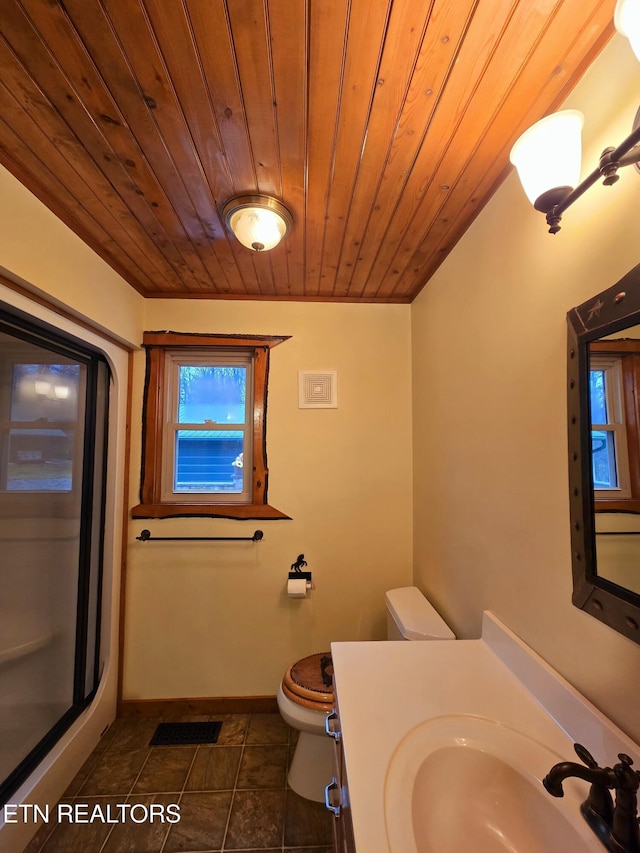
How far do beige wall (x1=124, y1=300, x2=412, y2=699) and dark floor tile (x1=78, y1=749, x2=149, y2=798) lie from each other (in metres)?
0.29

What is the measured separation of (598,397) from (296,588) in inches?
66.4

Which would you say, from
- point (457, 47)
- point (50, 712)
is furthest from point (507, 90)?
point (50, 712)

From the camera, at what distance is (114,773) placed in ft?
5.26

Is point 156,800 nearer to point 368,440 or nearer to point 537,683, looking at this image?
point 537,683

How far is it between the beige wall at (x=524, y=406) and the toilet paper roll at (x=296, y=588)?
703 mm

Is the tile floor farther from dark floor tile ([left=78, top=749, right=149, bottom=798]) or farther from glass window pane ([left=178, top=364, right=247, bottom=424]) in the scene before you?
glass window pane ([left=178, top=364, right=247, bottom=424])

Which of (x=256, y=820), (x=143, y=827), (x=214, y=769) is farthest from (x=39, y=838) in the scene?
(x=256, y=820)

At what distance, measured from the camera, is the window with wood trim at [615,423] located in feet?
2.29

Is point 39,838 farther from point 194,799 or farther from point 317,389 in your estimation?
point 317,389

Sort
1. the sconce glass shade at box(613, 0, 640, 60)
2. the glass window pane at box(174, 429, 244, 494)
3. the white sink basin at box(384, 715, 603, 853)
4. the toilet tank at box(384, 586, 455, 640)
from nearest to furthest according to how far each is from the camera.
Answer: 1. the sconce glass shade at box(613, 0, 640, 60)
2. the white sink basin at box(384, 715, 603, 853)
3. the toilet tank at box(384, 586, 455, 640)
4. the glass window pane at box(174, 429, 244, 494)

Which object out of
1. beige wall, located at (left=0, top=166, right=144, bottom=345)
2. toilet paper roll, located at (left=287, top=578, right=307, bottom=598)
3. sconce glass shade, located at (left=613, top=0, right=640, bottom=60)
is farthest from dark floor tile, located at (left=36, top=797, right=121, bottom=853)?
sconce glass shade, located at (left=613, top=0, right=640, bottom=60)

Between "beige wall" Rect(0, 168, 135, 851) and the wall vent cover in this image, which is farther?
the wall vent cover

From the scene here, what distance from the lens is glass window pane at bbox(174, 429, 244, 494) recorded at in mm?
2141

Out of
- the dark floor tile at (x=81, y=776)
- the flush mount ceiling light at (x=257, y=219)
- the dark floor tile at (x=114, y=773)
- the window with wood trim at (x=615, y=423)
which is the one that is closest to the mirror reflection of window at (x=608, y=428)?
the window with wood trim at (x=615, y=423)
